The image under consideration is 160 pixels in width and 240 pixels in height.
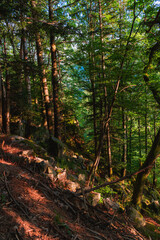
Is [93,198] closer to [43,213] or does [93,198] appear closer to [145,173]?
[43,213]

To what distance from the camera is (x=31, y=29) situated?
7383 mm

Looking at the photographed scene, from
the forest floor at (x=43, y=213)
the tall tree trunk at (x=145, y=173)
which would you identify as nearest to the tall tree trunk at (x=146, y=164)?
the tall tree trunk at (x=145, y=173)

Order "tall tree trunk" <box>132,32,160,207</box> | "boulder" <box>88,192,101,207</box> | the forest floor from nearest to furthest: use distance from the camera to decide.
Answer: the forest floor → "boulder" <box>88,192,101,207</box> → "tall tree trunk" <box>132,32,160,207</box>

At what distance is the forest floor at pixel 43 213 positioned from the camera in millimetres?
2275

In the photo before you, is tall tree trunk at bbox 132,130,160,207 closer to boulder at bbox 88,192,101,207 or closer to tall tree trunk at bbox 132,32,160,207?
tall tree trunk at bbox 132,32,160,207

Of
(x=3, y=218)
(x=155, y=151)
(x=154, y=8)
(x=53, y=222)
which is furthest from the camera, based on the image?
(x=155, y=151)

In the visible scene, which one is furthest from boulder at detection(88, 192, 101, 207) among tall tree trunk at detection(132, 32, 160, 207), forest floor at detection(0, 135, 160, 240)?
tall tree trunk at detection(132, 32, 160, 207)

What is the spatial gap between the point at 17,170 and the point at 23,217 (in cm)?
172

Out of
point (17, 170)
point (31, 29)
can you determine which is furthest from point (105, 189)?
point (31, 29)

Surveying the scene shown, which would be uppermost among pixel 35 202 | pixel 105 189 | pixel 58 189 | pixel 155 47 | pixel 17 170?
pixel 155 47

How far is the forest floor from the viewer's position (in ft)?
7.47

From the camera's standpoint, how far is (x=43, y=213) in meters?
2.79

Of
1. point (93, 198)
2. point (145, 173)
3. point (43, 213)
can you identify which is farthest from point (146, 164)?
point (43, 213)

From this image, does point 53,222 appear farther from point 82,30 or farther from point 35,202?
point 82,30
